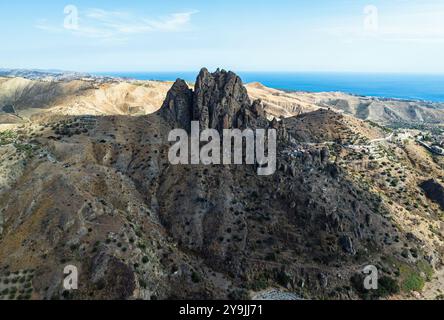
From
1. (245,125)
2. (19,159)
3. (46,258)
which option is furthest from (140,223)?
(245,125)

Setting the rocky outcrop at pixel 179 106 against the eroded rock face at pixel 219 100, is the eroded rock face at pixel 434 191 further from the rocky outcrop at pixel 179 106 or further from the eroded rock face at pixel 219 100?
the rocky outcrop at pixel 179 106

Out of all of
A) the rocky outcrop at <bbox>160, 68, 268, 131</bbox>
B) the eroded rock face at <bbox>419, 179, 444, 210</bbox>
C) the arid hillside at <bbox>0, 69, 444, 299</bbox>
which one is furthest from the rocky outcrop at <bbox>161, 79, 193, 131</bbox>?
the eroded rock face at <bbox>419, 179, 444, 210</bbox>

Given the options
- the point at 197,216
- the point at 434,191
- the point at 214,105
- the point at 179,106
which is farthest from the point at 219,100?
the point at 434,191

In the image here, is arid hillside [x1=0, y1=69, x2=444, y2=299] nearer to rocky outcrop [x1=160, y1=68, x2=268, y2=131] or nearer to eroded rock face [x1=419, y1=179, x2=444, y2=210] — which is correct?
rocky outcrop [x1=160, y1=68, x2=268, y2=131]

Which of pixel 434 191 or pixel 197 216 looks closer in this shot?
pixel 197 216

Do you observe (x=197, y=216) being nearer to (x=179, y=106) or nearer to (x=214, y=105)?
(x=214, y=105)

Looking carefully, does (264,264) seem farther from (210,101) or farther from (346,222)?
(210,101)
